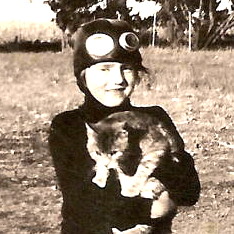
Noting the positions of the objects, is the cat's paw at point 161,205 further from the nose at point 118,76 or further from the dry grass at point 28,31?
the dry grass at point 28,31

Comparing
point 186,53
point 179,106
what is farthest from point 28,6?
point 179,106

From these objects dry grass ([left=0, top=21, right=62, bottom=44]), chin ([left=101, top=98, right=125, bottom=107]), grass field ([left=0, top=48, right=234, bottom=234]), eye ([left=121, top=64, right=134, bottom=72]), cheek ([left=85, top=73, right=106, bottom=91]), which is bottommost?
grass field ([left=0, top=48, right=234, bottom=234])

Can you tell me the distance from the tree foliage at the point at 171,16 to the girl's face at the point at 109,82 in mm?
396

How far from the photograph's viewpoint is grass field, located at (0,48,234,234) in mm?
2904

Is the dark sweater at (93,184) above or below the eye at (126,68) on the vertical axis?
below

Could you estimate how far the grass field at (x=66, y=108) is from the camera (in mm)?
2904

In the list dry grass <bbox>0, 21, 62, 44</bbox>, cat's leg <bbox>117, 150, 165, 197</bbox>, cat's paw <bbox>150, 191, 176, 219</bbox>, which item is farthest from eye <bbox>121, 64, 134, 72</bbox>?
dry grass <bbox>0, 21, 62, 44</bbox>

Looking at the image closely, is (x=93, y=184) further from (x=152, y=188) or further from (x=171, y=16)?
(x=171, y=16)

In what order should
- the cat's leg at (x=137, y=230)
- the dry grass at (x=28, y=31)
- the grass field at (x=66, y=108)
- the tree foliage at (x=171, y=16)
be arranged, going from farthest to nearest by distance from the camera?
the grass field at (x=66, y=108) < the dry grass at (x=28, y=31) < the tree foliage at (x=171, y=16) < the cat's leg at (x=137, y=230)

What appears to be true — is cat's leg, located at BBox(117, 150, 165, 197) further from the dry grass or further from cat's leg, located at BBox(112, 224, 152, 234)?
the dry grass

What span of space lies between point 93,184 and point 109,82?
0.85 feet

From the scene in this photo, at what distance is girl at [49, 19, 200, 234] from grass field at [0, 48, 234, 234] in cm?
78

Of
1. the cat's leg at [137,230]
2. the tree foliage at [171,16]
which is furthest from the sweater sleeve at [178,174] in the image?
the tree foliage at [171,16]

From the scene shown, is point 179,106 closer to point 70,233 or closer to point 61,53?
point 61,53
